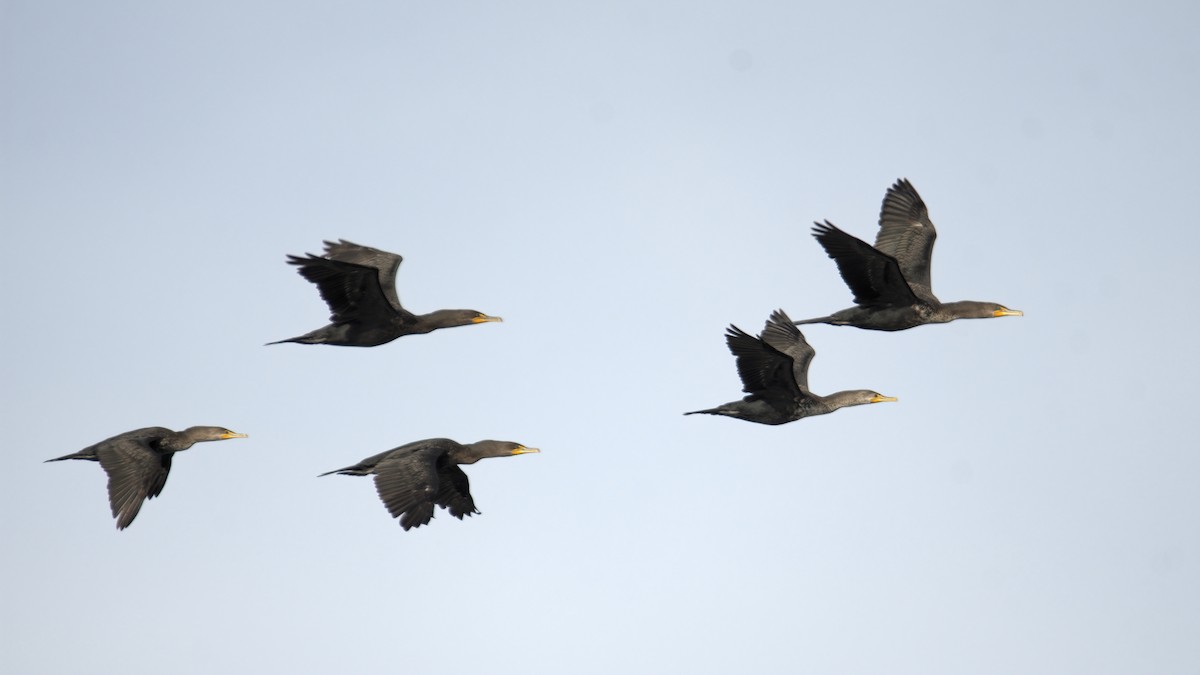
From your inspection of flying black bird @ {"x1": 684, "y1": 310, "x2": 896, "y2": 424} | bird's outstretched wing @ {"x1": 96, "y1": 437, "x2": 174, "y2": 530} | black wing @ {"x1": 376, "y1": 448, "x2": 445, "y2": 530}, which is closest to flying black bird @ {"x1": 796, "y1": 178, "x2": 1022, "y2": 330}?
flying black bird @ {"x1": 684, "y1": 310, "x2": 896, "y2": 424}

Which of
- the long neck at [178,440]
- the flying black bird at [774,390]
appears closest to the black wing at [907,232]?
the flying black bird at [774,390]

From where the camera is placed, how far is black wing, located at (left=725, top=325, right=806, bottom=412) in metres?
20.6

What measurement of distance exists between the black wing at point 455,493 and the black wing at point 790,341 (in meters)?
5.37

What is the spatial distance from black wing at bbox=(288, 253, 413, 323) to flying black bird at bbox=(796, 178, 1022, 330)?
660cm

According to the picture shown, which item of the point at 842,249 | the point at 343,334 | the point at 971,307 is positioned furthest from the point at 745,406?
the point at 343,334

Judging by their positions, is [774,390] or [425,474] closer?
[425,474]

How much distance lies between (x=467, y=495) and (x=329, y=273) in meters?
4.49

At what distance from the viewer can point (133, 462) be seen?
2038 cm

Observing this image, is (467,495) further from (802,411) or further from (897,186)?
(897,186)

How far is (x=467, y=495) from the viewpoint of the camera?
23.1 metres

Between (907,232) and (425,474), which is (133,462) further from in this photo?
(907,232)

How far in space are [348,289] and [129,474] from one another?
13.4ft

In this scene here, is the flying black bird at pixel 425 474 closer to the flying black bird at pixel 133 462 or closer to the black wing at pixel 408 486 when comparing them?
the black wing at pixel 408 486

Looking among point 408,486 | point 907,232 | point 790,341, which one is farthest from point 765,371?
point 408,486
